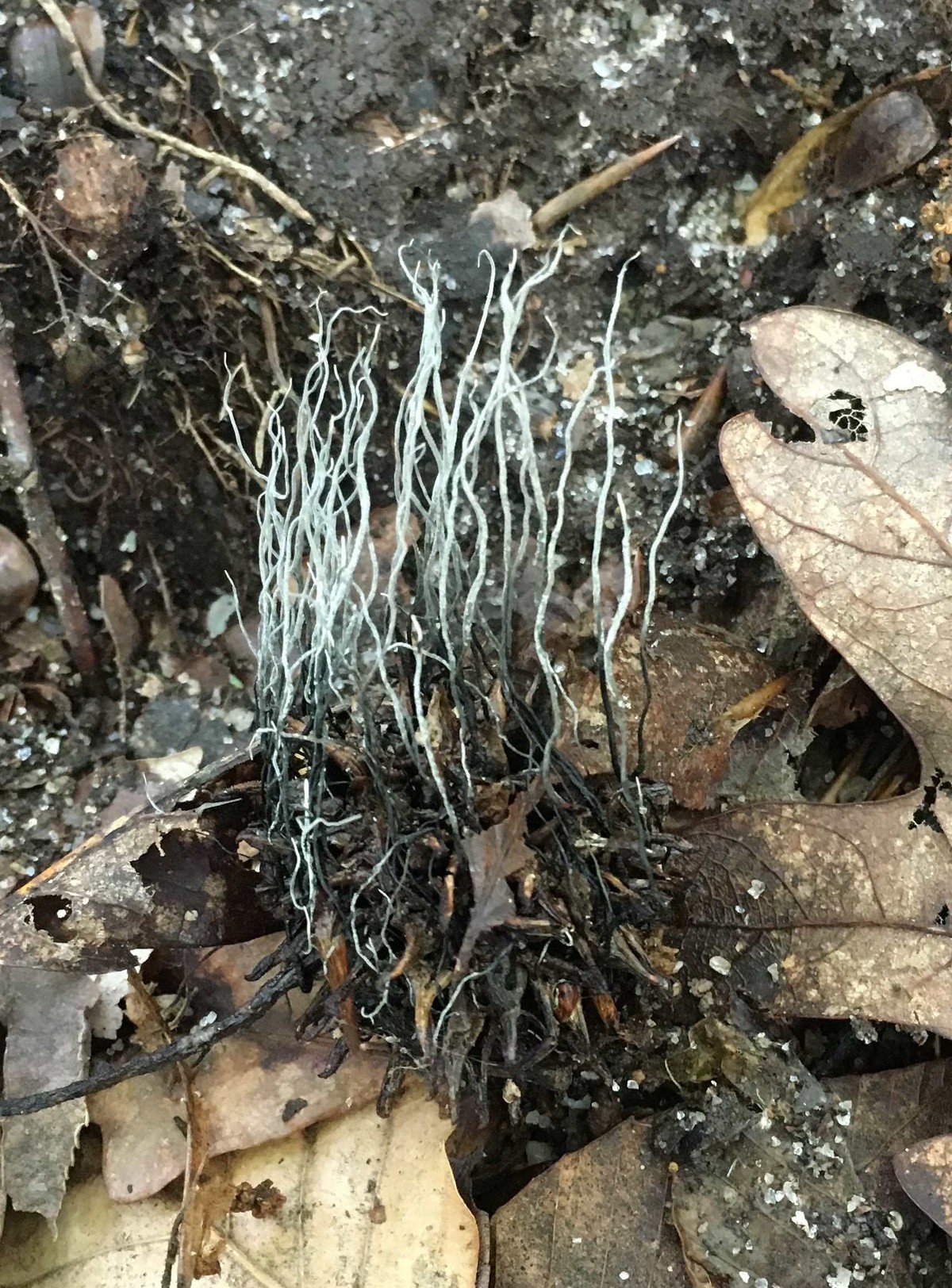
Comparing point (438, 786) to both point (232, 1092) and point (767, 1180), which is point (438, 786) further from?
point (767, 1180)

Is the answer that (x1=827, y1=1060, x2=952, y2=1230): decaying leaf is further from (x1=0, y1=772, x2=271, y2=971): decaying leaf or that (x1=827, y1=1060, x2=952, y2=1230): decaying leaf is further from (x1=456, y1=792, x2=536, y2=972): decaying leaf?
(x1=0, y1=772, x2=271, y2=971): decaying leaf

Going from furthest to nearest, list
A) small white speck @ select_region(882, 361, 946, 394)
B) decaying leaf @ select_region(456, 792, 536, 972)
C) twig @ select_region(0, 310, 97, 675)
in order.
Result: twig @ select_region(0, 310, 97, 675), small white speck @ select_region(882, 361, 946, 394), decaying leaf @ select_region(456, 792, 536, 972)

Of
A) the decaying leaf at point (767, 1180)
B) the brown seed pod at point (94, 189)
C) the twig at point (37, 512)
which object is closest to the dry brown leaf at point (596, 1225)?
the decaying leaf at point (767, 1180)

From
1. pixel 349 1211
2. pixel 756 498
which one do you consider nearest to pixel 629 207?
pixel 756 498

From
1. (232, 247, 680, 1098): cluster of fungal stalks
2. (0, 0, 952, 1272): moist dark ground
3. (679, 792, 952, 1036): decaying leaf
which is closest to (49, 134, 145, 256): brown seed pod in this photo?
(0, 0, 952, 1272): moist dark ground

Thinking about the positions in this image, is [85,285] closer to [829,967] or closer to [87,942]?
[87,942]

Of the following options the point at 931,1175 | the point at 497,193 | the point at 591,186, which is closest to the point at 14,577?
the point at 497,193

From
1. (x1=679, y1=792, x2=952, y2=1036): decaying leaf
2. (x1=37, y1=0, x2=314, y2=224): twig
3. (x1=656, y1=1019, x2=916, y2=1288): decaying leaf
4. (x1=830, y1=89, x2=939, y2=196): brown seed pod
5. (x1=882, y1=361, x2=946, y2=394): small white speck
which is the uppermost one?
(x1=830, y1=89, x2=939, y2=196): brown seed pod
